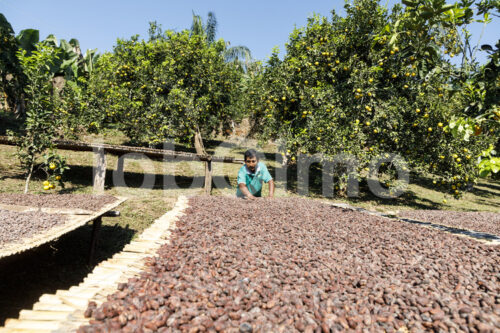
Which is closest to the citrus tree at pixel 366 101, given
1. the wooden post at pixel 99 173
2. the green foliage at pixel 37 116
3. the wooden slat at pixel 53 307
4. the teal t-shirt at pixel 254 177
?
the teal t-shirt at pixel 254 177

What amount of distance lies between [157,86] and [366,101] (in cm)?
767

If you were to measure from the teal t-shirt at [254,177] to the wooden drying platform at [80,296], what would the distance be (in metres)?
3.12

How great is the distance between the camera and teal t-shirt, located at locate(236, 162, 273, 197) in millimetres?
6104

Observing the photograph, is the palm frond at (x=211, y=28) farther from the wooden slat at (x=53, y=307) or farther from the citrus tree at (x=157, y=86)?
the wooden slat at (x=53, y=307)

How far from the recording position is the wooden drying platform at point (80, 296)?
5.51 feet

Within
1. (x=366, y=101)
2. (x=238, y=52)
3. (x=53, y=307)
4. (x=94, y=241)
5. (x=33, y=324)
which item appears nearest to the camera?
(x=33, y=324)

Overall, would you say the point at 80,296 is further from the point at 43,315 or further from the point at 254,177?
the point at 254,177

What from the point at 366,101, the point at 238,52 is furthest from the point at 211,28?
the point at 366,101

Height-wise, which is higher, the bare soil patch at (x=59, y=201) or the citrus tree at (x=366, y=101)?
the citrus tree at (x=366, y=101)

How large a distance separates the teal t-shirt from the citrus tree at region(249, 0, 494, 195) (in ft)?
11.1

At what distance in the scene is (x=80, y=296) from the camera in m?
2.02

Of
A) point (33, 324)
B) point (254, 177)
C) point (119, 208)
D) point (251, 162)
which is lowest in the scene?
point (119, 208)

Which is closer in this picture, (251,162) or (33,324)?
(33,324)

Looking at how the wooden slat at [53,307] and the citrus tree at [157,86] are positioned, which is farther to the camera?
the citrus tree at [157,86]
